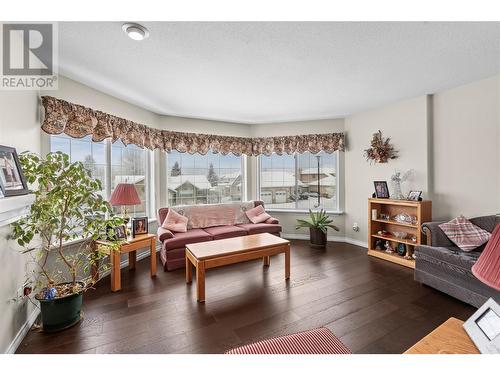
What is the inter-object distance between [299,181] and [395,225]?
195cm

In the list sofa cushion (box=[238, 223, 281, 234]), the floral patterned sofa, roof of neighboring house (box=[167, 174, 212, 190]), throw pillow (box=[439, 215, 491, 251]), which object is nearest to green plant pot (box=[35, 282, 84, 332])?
the floral patterned sofa

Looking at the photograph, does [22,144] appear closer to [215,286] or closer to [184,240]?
[184,240]

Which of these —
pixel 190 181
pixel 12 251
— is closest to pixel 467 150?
pixel 190 181

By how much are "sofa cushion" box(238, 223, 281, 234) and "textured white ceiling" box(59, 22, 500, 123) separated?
2.07 metres

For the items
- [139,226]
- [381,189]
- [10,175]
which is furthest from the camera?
[381,189]

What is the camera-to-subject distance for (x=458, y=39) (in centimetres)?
192

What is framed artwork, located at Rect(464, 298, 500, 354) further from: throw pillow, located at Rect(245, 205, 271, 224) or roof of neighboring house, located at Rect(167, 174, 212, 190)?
roof of neighboring house, located at Rect(167, 174, 212, 190)

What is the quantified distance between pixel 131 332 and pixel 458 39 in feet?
12.1

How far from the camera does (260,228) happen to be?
393 cm

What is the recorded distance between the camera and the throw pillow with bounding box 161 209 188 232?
11.7 feet

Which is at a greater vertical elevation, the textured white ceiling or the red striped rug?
the textured white ceiling

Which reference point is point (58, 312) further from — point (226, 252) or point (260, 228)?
point (260, 228)

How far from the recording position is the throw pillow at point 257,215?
4246mm
